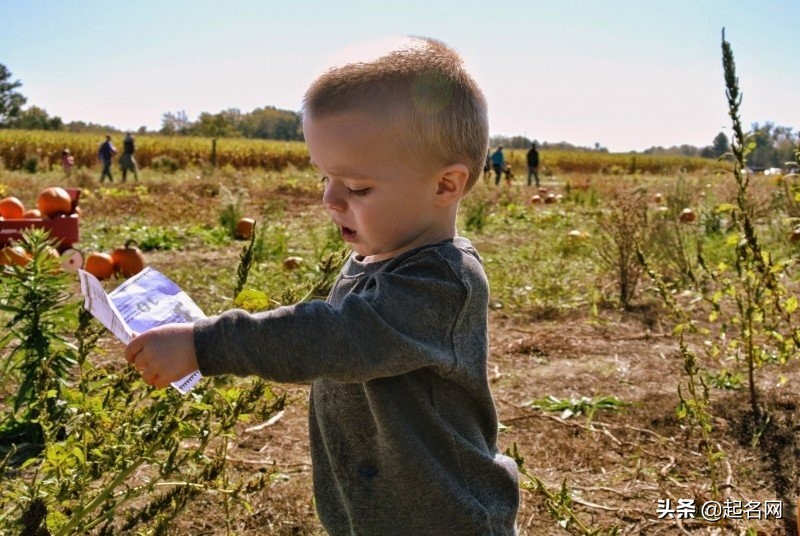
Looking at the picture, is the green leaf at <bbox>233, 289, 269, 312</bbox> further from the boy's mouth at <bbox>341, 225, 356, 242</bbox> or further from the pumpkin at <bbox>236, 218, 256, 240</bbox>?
the pumpkin at <bbox>236, 218, 256, 240</bbox>

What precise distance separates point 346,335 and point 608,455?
2282 mm

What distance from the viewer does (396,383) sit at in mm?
1405

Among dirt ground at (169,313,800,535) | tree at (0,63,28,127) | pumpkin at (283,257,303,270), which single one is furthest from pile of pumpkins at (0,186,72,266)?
tree at (0,63,28,127)

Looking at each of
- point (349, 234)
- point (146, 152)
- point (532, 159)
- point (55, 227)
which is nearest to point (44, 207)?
point (55, 227)

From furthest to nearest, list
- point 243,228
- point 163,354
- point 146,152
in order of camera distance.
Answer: point 146,152 < point 243,228 < point 163,354

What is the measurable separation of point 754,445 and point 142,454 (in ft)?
8.40

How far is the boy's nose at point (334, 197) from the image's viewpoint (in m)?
1.36

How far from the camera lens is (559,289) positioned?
6.41 m

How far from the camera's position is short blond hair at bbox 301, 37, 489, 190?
1.31 m

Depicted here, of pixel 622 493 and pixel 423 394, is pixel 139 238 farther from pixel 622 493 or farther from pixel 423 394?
pixel 423 394

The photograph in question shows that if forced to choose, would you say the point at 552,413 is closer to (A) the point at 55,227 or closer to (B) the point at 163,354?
(B) the point at 163,354

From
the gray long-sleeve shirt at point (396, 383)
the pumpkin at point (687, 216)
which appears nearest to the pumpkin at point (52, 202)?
the gray long-sleeve shirt at point (396, 383)

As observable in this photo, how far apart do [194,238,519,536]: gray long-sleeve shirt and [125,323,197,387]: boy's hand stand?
21mm

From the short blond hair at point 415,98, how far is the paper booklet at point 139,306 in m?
0.41
